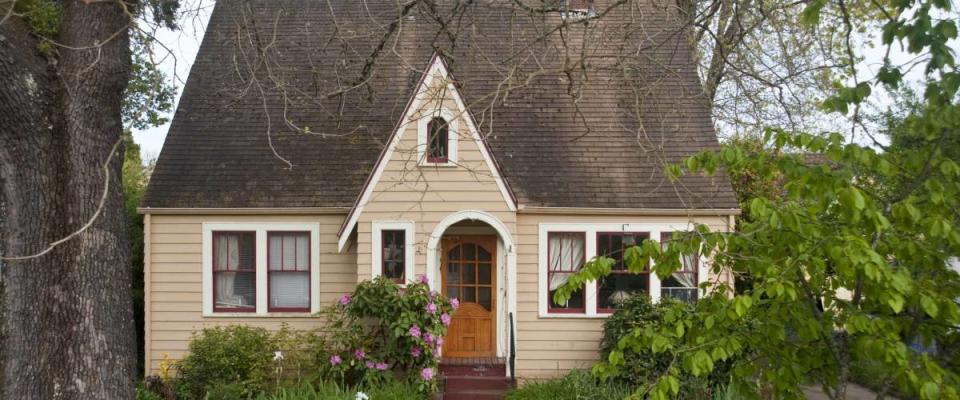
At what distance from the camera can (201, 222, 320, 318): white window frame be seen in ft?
40.3

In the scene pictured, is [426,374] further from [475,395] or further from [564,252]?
[564,252]

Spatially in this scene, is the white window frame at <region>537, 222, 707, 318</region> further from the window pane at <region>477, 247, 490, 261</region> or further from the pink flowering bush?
the pink flowering bush

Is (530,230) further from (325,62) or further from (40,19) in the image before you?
(40,19)

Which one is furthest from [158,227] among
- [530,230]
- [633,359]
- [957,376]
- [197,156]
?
[957,376]

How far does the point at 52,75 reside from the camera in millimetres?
7016

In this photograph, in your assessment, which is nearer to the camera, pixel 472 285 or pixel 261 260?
pixel 261 260

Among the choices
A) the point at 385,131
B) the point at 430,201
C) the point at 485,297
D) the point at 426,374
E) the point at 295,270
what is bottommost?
the point at 426,374

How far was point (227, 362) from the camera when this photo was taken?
10.9 m

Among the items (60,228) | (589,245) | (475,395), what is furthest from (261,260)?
(589,245)

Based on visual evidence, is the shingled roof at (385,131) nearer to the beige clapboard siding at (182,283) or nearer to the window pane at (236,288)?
the beige clapboard siding at (182,283)

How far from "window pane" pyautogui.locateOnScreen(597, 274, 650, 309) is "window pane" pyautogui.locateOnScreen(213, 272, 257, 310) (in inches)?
236

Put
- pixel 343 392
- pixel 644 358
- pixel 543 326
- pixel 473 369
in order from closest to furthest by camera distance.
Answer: pixel 343 392
pixel 644 358
pixel 473 369
pixel 543 326

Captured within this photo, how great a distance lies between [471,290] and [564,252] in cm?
180

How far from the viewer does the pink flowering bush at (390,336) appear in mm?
10305
